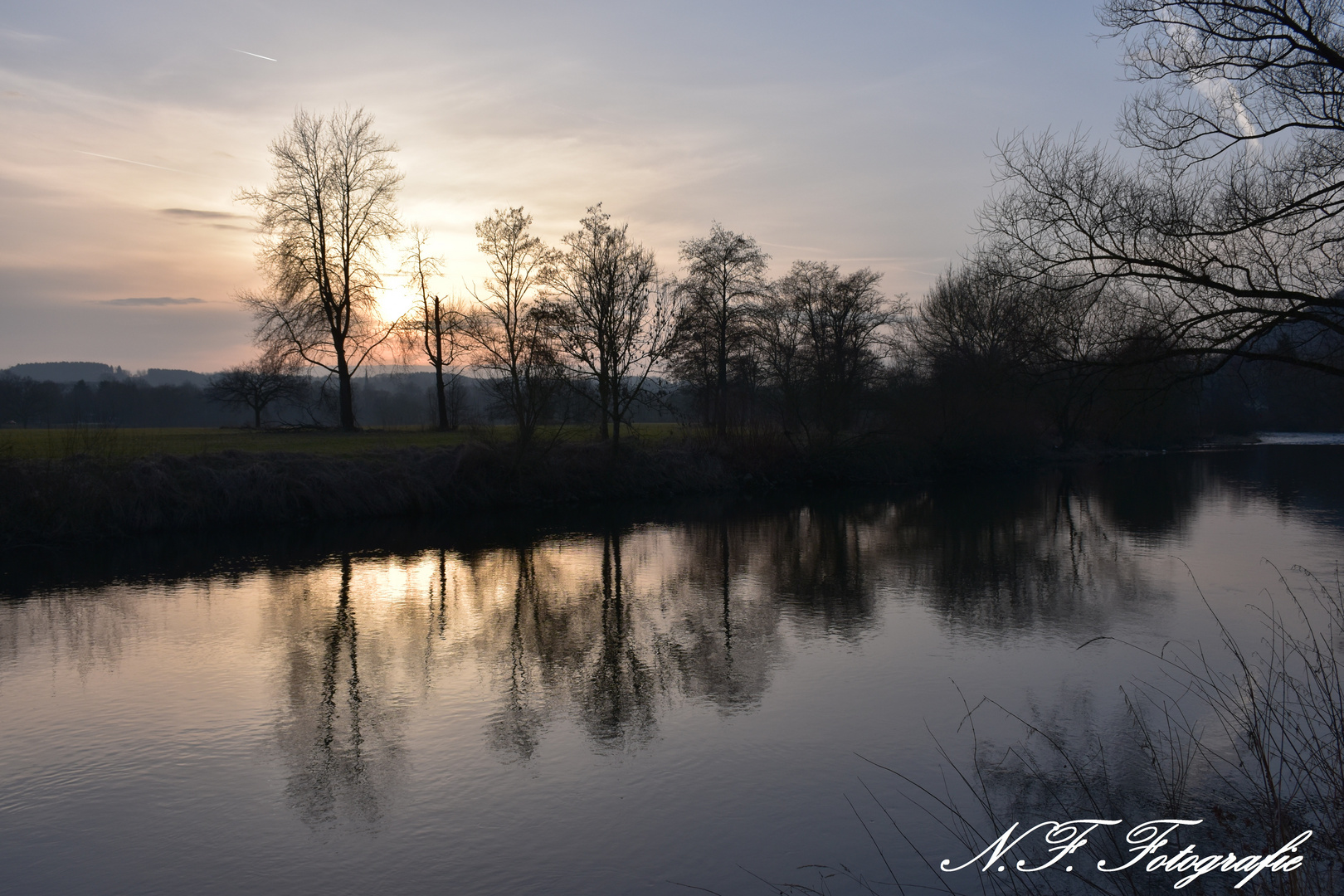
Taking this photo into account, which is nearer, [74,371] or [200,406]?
[200,406]

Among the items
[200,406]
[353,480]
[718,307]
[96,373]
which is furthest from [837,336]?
[96,373]

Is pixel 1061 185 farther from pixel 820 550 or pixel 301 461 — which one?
pixel 301 461

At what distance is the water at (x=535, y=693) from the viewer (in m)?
5.11

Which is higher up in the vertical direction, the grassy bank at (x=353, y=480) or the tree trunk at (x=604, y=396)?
the tree trunk at (x=604, y=396)

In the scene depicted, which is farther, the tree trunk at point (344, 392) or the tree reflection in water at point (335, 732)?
the tree trunk at point (344, 392)

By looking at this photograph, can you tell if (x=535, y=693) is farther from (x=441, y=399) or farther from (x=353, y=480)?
(x=441, y=399)

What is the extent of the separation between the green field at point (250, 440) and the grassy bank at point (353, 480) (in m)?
0.30

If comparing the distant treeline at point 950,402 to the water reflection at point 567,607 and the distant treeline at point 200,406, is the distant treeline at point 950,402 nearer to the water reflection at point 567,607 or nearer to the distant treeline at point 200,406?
the distant treeline at point 200,406

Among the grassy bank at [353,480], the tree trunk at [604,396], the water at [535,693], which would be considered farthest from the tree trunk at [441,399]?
the water at [535,693]
